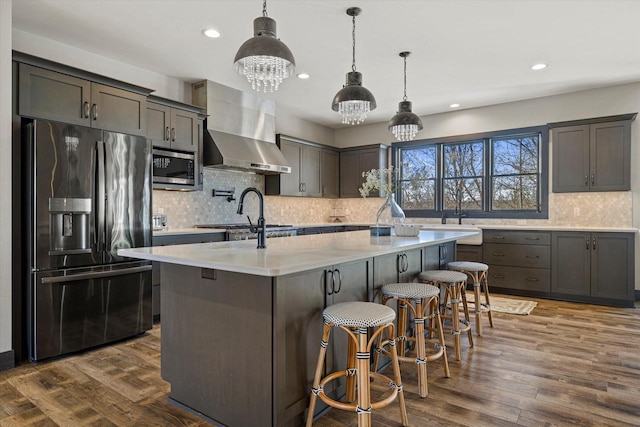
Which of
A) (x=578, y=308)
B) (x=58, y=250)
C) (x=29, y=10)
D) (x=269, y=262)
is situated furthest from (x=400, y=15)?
(x=578, y=308)

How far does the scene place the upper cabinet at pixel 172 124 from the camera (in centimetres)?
414

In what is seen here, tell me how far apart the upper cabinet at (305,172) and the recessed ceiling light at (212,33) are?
7.87 feet

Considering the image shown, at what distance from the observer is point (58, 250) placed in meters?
2.98

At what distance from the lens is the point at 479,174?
6.14m

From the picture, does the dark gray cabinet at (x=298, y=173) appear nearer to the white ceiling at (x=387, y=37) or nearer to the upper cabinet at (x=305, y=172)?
the upper cabinet at (x=305, y=172)

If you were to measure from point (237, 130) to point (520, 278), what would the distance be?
167 inches

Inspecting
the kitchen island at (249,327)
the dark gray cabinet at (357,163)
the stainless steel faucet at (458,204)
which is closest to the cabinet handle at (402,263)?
the kitchen island at (249,327)

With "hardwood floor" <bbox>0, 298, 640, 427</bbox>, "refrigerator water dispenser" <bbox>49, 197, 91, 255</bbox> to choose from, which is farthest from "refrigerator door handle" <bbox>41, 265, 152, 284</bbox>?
"hardwood floor" <bbox>0, 298, 640, 427</bbox>

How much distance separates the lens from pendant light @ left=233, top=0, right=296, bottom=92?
2088 millimetres

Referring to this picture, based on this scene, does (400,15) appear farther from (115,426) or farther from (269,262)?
(115,426)

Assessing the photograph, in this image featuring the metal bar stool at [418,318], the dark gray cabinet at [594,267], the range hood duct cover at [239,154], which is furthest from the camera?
the range hood duct cover at [239,154]

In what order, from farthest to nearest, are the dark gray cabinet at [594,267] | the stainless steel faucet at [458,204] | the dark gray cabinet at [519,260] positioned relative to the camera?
the stainless steel faucet at [458,204]
the dark gray cabinet at [519,260]
the dark gray cabinet at [594,267]

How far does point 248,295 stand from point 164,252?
58 cm

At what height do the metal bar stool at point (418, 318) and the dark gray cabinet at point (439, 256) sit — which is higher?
the dark gray cabinet at point (439, 256)
